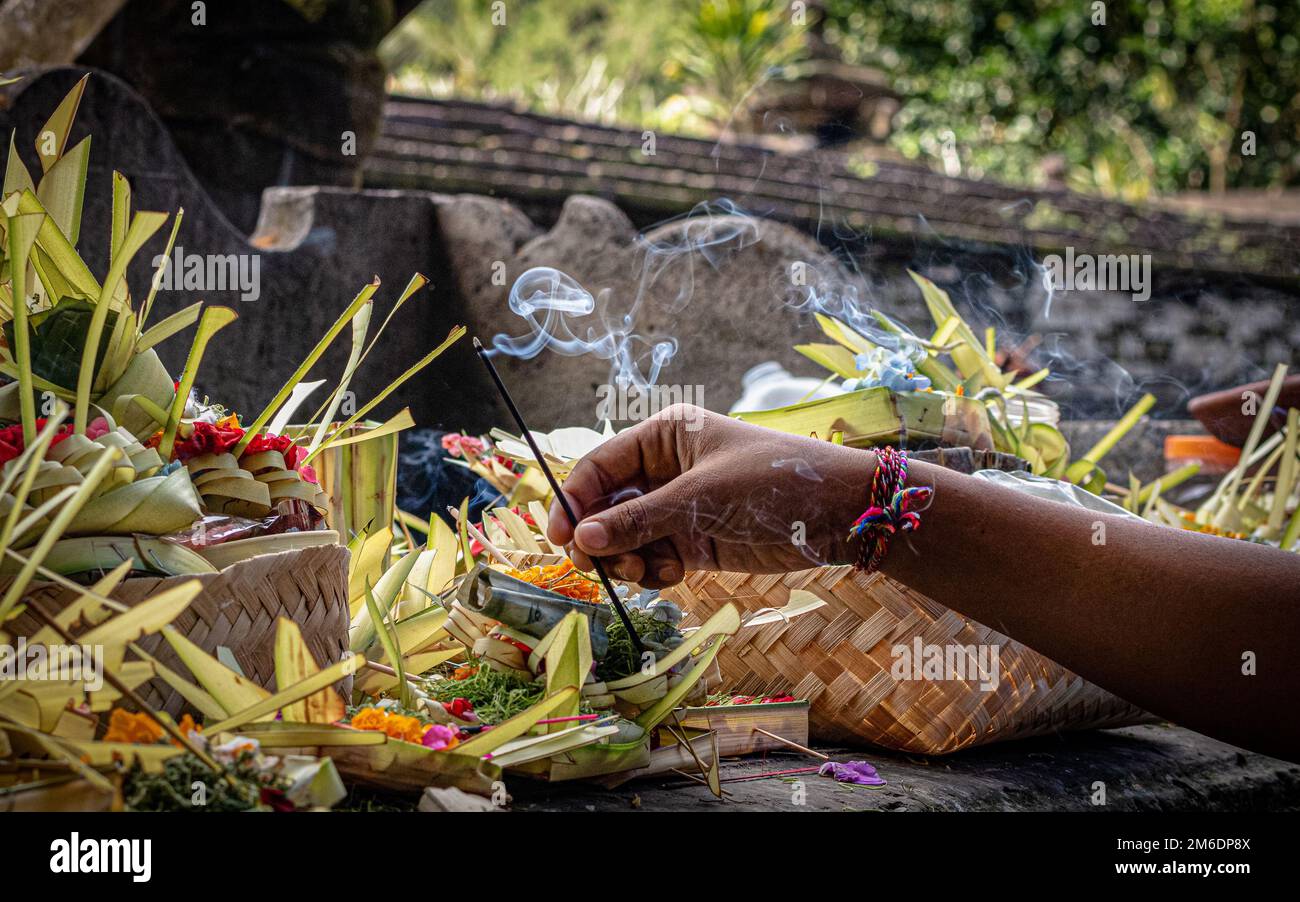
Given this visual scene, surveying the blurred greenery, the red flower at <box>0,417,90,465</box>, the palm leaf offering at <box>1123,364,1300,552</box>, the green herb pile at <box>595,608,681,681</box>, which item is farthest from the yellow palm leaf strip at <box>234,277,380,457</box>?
the blurred greenery

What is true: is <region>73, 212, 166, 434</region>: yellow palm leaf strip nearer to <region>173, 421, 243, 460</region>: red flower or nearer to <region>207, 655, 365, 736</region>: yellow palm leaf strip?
<region>173, 421, 243, 460</region>: red flower

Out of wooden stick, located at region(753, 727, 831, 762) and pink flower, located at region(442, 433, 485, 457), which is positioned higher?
pink flower, located at region(442, 433, 485, 457)

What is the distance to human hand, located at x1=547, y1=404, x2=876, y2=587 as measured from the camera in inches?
56.0

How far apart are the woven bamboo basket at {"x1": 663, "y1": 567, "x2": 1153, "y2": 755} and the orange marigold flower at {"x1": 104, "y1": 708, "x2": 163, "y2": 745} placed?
939 mm

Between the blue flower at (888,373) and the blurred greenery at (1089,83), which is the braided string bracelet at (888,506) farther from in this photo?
the blurred greenery at (1089,83)

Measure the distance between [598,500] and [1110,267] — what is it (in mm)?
1710

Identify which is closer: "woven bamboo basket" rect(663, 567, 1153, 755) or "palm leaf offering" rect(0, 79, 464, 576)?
"palm leaf offering" rect(0, 79, 464, 576)

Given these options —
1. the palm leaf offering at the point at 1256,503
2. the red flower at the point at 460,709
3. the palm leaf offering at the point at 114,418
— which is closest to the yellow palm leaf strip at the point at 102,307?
the palm leaf offering at the point at 114,418

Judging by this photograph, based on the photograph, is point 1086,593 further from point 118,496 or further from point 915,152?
point 915,152

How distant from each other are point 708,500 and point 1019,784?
0.75 metres

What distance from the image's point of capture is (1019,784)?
174cm

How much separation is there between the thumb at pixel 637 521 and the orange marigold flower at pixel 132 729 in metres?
0.55

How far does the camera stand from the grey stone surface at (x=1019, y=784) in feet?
4.64

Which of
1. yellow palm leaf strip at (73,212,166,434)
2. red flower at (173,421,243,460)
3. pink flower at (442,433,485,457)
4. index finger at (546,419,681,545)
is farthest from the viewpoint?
pink flower at (442,433,485,457)
